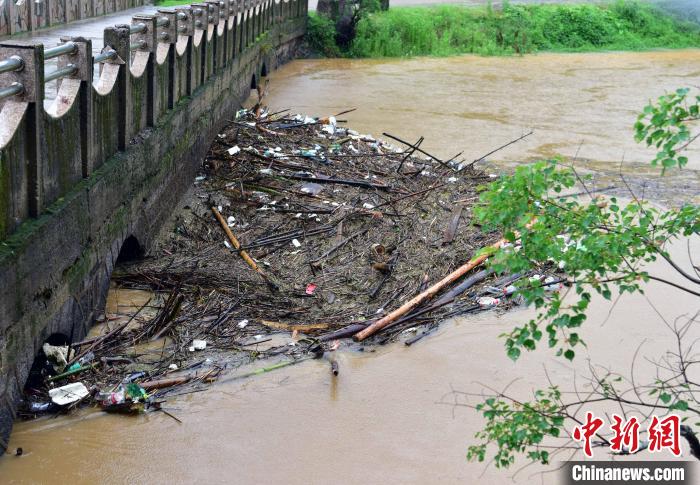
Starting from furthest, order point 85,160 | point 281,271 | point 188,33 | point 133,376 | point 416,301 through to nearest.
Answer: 1. point 188,33
2. point 281,271
3. point 416,301
4. point 85,160
5. point 133,376

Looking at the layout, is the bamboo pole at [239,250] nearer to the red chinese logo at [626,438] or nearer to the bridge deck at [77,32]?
the bridge deck at [77,32]

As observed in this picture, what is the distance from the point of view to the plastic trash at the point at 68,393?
250 inches

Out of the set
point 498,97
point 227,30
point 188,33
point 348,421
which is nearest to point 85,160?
point 348,421

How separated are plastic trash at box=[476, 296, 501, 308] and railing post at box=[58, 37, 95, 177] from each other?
12.2ft

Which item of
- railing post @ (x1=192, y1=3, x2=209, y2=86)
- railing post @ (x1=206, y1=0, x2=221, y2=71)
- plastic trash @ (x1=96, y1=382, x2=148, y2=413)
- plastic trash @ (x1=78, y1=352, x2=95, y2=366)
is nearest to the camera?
plastic trash @ (x1=96, y1=382, x2=148, y2=413)

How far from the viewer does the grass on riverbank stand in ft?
82.2

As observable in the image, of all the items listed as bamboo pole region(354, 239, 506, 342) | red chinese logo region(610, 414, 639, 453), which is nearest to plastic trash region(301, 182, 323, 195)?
bamboo pole region(354, 239, 506, 342)

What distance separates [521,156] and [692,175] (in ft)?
8.51

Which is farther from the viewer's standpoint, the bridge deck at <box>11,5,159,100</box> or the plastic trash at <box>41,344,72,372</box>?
the bridge deck at <box>11,5,159,100</box>

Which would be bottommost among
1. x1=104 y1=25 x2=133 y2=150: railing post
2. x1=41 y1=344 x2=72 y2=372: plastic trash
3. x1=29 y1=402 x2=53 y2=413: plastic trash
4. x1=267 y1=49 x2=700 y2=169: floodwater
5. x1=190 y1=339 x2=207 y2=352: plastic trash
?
x1=29 y1=402 x2=53 y2=413: plastic trash

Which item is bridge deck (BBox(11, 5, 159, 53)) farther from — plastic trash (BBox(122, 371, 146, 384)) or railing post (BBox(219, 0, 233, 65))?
plastic trash (BBox(122, 371, 146, 384))

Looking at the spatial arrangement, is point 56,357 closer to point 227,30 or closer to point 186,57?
point 186,57

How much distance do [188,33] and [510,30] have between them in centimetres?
1849

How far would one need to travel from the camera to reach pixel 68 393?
6445 mm
